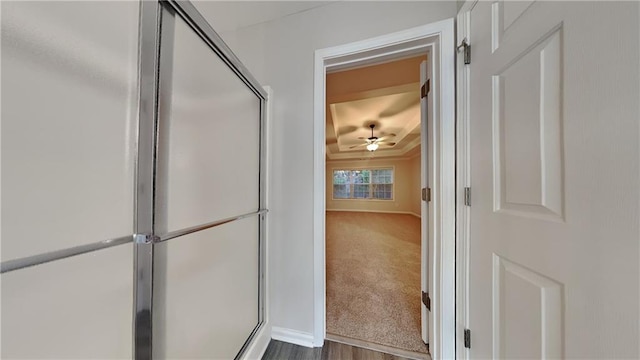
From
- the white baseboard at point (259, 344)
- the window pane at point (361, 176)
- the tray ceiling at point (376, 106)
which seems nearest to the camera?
the white baseboard at point (259, 344)

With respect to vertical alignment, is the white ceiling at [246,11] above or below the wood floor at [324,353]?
above

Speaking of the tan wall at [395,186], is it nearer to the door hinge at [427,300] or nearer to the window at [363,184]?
the window at [363,184]

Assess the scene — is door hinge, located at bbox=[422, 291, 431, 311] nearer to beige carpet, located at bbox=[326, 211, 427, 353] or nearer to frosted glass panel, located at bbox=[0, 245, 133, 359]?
beige carpet, located at bbox=[326, 211, 427, 353]

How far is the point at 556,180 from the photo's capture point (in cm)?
62

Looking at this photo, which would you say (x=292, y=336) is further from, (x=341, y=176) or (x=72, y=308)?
(x=341, y=176)

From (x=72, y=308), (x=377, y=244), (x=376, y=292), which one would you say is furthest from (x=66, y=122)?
(x=377, y=244)

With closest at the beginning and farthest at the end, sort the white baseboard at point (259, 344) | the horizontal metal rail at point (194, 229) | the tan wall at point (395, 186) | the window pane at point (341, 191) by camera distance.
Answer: the horizontal metal rail at point (194, 229), the white baseboard at point (259, 344), the tan wall at point (395, 186), the window pane at point (341, 191)

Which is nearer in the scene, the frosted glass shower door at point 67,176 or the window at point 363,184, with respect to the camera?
the frosted glass shower door at point 67,176

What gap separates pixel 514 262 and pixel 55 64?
1.50 meters

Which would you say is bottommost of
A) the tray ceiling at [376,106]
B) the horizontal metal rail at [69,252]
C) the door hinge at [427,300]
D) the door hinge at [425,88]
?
the door hinge at [427,300]

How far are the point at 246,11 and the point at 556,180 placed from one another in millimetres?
1936

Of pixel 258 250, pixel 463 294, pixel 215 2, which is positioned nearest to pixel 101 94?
pixel 258 250

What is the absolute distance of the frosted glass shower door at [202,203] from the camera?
2.21 ft

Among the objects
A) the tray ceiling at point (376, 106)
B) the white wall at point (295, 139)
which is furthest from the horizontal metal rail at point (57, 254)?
the tray ceiling at point (376, 106)
